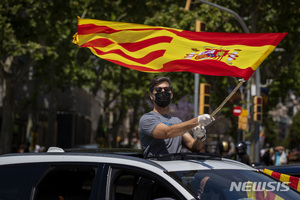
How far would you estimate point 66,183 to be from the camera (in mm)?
4941

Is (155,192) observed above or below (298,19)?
below

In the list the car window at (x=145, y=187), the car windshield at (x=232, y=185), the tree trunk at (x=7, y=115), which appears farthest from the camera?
the tree trunk at (x=7, y=115)

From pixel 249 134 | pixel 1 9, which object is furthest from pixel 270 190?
pixel 249 134

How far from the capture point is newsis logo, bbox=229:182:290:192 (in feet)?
14.3

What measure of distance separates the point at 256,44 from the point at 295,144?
101918 millimetres

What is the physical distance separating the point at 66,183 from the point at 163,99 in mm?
1096

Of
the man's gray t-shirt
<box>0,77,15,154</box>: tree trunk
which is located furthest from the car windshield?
<box>0,77,15,154</box>: tree trunk

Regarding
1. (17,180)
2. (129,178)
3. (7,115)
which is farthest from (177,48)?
(7,115)

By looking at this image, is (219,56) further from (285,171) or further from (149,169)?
(285,171)

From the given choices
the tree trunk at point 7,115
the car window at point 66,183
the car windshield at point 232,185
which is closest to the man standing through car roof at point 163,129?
the car windshield at point 232,185

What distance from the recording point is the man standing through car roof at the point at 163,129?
Result: 467 centimetres

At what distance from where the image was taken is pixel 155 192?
4418mm

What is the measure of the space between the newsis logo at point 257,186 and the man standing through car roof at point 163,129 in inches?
19.3

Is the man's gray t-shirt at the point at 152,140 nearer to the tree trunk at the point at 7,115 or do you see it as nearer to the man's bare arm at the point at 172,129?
the man's bare arm at the point at 172,129
